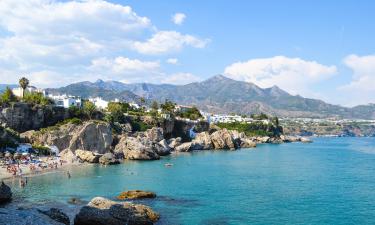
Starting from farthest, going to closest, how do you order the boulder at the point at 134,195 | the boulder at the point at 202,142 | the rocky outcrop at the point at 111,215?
1. the boulder at the point at 202,142
2. the boulder at the point at 134,195
3. the rocky outcrop at the point at 111,215

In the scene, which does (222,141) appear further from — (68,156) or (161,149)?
(68,156)

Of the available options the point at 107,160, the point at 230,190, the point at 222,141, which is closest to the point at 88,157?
the point at 107,160

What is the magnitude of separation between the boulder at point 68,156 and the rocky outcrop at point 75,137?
3765mm

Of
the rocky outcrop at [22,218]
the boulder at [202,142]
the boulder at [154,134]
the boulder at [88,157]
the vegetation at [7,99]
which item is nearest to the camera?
the rocky outcrop at [22,218]

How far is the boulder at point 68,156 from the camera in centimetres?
7610

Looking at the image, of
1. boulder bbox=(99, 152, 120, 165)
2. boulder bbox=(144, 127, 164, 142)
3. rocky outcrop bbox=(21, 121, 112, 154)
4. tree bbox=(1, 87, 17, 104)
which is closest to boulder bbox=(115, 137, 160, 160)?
rocky outcrop bbox=(21, 121, 112, 154)

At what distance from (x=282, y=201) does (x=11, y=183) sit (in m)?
34.2

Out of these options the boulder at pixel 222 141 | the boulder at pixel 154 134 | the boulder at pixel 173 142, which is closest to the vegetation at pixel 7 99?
the boulder at pixel 154 134

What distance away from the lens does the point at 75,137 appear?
3297 inches

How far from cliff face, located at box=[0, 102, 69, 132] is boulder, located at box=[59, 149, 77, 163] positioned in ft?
49.3

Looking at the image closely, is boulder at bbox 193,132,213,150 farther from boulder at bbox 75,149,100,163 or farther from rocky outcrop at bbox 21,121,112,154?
boulder at bbox 75,149,100,163

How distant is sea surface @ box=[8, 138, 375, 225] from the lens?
126ft

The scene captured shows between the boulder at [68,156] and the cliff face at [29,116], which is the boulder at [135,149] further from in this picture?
the cliff face at [29,116]

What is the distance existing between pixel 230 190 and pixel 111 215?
74.1 ft
